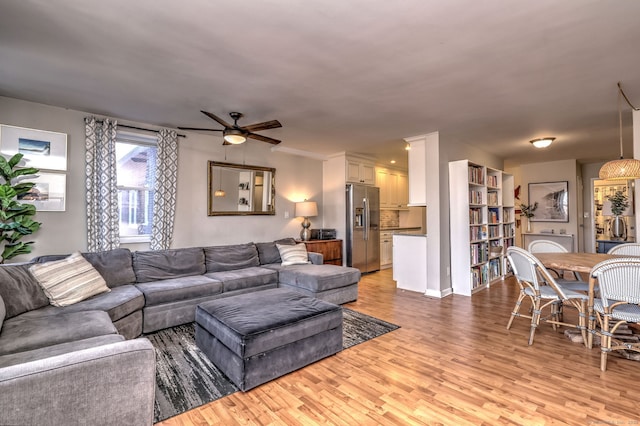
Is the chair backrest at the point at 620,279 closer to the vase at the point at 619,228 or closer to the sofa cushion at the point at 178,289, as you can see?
the sofa cushion at the point at 178,289

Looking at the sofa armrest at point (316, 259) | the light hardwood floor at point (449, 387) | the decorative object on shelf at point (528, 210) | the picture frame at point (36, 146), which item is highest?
the picture frame at point (36, 146)

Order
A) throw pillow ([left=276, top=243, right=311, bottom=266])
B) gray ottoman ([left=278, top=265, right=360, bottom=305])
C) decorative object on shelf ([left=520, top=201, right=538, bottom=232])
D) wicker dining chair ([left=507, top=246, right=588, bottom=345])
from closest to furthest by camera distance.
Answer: wicker dining chair ([left=507, top=246, right=588, bottom=345]) → gray ottoman ([left=278, top=265, right=360, bottom=305]) → throw pillow ([left=276, top=243, right=311, bottom=266]) → decorative object on shelf ([left=520, top=201, right=538, bottom=232])

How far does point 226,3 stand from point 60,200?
3.23 m

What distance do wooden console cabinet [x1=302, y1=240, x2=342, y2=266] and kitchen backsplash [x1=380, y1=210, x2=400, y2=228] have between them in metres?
1.68

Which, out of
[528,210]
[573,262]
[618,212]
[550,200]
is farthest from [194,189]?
[618,212]

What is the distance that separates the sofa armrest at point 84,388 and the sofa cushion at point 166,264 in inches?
104

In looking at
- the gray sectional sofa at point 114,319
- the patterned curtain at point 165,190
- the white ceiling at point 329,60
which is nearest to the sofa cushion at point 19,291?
the gray sectional sofa at point 114,319

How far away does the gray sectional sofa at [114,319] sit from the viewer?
1105 mm

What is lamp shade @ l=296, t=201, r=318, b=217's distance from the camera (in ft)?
18.6

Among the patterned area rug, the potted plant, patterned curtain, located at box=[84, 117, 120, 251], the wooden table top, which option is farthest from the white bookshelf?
the potted plant

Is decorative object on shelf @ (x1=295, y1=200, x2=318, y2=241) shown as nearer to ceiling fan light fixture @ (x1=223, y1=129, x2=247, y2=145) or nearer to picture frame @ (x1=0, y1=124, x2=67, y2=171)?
ceiling fan light fixture @ (x1=223, y1=129, x2=247, y2=145)

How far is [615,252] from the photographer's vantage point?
362 cm

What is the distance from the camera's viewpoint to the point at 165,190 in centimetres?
432

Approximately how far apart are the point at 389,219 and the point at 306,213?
8.62ft
